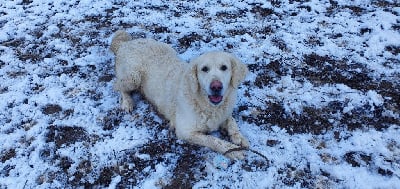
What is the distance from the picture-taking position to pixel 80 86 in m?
5.47

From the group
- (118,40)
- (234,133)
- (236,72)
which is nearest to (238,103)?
(234,133)

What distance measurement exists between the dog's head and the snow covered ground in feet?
2.19

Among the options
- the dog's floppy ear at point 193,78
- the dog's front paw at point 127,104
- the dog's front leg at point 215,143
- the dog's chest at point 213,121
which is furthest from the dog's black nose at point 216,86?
the dog's front paw at point 127,104

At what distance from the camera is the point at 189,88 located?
14.5ft

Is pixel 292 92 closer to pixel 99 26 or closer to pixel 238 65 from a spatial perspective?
pixel 238 65

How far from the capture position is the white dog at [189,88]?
164 inches

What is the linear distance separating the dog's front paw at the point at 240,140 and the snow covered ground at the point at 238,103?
125mm

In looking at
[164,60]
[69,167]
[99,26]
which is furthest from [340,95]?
[99,26]

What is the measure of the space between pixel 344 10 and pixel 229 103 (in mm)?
3690

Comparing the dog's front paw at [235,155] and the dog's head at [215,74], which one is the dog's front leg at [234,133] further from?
the dog's head at [215,74]

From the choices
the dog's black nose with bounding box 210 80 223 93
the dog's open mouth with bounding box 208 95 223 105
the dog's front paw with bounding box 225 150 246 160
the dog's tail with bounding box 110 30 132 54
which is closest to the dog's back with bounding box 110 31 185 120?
the dog's tail with bounding box 110 30 132 54

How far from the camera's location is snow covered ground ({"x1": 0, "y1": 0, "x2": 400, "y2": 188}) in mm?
4117

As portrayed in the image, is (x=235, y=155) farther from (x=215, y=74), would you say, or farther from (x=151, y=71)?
(x=151, y=71)

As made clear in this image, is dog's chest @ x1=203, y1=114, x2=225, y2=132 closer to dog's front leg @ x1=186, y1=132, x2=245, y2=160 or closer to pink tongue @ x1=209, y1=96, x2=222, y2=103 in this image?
dog's front leg @ x1=186, y1=132, x2=245, y2=160
